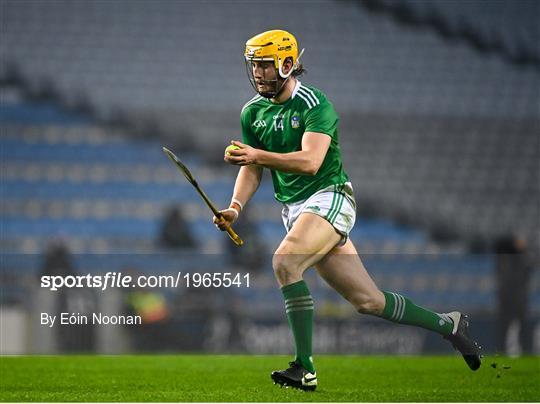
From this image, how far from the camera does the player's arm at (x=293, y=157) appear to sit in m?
5.01

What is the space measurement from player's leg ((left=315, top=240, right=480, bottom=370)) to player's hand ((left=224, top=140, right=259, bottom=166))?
30.8 inches

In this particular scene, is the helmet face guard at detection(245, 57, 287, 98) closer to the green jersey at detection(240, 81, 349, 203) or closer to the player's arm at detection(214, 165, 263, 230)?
the green jersey at detection(240, 81, 349, 203)

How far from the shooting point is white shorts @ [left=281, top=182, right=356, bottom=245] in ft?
17.7

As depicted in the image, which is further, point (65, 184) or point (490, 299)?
point (65, 184)

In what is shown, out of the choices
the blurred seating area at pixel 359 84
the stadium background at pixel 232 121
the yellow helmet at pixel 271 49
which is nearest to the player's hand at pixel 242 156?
the yellow helmet at pixel 271 49

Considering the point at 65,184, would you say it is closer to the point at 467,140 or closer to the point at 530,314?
the point at 467,140

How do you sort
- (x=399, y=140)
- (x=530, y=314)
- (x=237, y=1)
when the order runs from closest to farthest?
1. (x=530, y=314)
2. (x=399, y=140)
3. (x=237, y=1)

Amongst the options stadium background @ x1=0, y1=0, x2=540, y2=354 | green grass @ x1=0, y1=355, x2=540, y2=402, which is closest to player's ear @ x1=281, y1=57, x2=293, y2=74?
green grass @ x1=0, y1=355, x2=540, y2=402

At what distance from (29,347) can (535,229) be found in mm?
11371

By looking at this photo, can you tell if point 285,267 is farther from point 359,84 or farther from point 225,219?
point 359,84

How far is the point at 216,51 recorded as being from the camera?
20328 mm

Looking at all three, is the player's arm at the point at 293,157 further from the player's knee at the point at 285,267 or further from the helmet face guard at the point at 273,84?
the player's knee at the point at 285,267

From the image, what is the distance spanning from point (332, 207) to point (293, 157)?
406mm

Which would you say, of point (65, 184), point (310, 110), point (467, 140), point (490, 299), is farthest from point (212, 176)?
point (310, 110)
